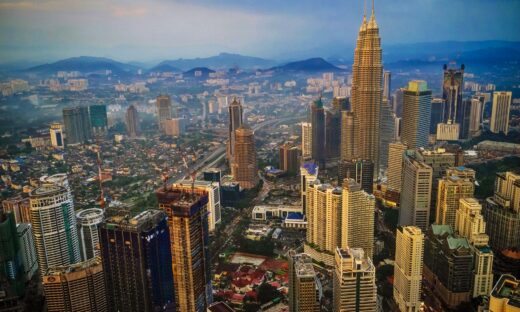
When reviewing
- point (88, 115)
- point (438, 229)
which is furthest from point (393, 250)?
point (88, 115)

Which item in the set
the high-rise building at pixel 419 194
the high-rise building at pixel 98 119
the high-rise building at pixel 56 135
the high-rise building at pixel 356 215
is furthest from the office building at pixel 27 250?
the high-rise building at pixel 419 194

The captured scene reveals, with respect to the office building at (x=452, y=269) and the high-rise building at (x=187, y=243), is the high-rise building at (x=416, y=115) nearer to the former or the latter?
the office building at (x=452, y=269)

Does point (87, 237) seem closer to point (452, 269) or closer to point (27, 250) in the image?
point (27, 250)

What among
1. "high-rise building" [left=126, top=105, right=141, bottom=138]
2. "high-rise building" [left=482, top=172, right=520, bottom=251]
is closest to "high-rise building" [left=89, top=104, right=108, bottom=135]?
"high-rise building" [left=126, top=105, right=141, bottom=138]

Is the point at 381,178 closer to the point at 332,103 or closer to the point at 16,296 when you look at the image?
the point at 332,103

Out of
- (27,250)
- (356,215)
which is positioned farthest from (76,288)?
(356,215)

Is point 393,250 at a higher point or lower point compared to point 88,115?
lower
